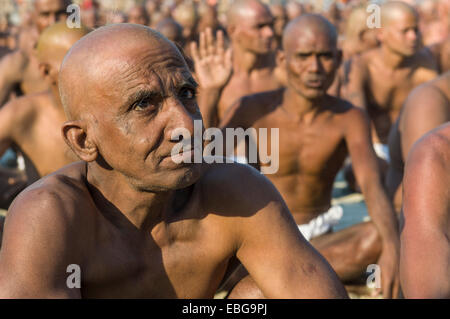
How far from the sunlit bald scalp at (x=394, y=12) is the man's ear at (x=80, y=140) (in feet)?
18.9

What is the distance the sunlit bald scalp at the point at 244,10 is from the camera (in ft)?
23.5

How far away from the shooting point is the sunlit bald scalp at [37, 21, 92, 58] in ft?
13.5

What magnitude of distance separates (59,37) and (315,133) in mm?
1658

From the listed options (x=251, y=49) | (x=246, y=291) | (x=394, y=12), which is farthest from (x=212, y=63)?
(x=394, y=12)

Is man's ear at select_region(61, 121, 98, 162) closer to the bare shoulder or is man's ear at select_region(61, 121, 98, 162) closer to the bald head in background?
the bare shoulder

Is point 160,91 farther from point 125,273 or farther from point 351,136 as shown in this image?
point 351,136

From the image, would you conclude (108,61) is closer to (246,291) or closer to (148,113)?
(148,113)

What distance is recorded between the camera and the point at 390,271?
399 centimetres

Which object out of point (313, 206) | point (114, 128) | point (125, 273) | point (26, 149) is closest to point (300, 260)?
point (125, 273)

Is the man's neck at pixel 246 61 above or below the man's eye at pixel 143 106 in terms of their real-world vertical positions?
below

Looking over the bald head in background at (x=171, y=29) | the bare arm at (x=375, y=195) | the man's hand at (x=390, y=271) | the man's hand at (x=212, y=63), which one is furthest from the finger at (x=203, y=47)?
the bald head in background at (x=171, y=29)

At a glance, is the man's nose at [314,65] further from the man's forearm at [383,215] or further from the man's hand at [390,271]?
the man's hand at [390,271]
